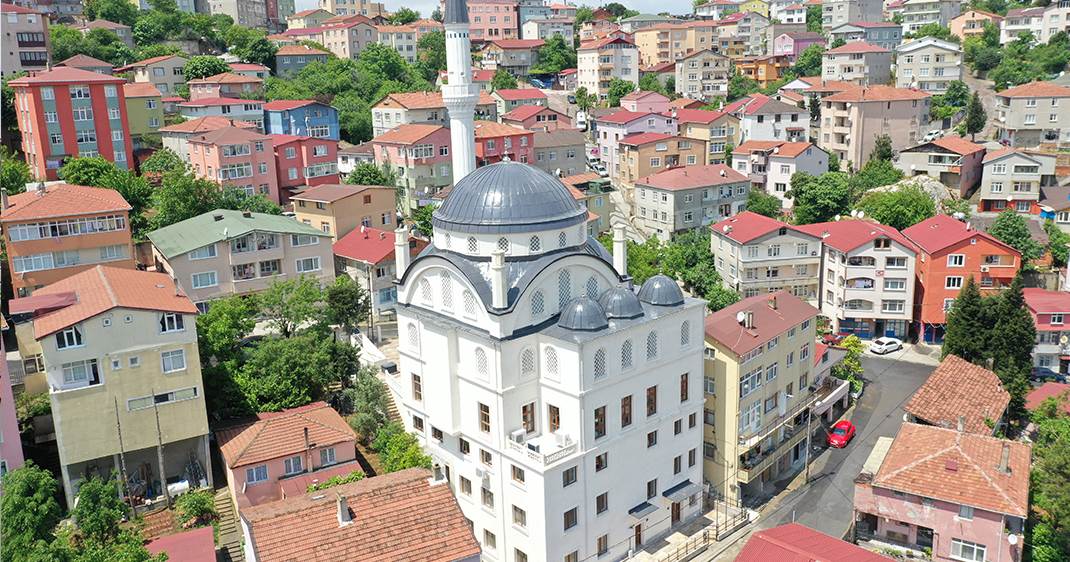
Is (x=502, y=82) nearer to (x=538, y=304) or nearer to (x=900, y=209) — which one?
(x=900, y=209)

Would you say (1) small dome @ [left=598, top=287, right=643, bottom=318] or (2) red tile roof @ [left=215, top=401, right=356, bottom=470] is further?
(2) red tile roof @ [left=215, top=401, right=356, bottom=470]

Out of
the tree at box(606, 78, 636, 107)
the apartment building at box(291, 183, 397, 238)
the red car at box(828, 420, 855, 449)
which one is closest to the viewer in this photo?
the red car at box(828, 420, 855, 449)

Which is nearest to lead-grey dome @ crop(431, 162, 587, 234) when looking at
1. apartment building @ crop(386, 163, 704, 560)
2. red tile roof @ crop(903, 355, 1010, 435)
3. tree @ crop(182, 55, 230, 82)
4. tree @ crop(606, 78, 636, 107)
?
apartment building @ crop(386, 163, 704, 560)

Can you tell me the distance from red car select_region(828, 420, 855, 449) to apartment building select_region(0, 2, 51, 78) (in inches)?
2692

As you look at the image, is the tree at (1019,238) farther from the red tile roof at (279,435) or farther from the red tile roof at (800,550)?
the red tile roof at (279,435)

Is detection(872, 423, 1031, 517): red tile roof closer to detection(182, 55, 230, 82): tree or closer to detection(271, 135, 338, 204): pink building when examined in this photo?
detection(271, 135, 338, 204): pink building

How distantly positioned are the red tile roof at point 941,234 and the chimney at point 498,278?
3380 centimetres

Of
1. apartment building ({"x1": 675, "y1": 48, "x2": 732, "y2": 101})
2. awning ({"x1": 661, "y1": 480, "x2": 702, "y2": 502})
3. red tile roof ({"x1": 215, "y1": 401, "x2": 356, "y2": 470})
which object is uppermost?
apartment building ({"x1": 675, "y1": 48, "x2": 732, "y2": 101})

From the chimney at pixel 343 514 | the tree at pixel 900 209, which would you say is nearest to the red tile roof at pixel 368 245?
the chimney at pixel 343 514

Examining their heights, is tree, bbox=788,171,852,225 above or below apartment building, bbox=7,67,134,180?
below

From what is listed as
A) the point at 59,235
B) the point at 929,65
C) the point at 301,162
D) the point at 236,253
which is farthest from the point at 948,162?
the point at 59,235

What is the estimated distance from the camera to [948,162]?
231 feet

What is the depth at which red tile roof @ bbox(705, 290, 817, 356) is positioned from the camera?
34.4m

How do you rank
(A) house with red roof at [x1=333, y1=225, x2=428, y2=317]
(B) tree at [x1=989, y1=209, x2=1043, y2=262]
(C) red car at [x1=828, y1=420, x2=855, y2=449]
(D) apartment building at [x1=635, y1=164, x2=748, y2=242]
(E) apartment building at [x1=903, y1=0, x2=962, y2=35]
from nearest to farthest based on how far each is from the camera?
(C) red car at [x1=828, y1=420, x2=855, y2=449] → (A) house with red roof at [x1=333, y1=225, x2=428, y2=317] → (B) tree at [x1=989, y1=209, x2=1043, y2=262] → (D) apartment building at [x1=635, y1=164, x2=748, y2=242] → (E) apartment building at [x1=903, y1=0, x2=962, y2=35]
